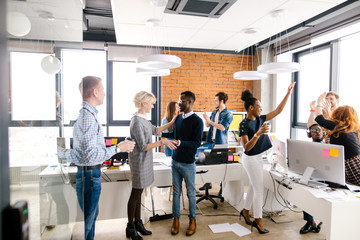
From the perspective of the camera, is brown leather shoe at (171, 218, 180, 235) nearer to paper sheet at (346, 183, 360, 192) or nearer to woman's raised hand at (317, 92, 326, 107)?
Result: paper sheet at (346, 183, 360, 192)

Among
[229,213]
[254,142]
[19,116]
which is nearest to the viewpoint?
[19,116]

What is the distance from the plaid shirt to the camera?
172 centimetres

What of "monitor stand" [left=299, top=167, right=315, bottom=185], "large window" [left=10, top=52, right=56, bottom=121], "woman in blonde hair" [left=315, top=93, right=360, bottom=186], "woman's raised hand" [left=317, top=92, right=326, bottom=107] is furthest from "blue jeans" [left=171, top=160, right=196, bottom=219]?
"woman's raised hand" [left=317, top=92, right=326, bottom=107]

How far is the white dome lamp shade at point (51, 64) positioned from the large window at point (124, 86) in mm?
4526

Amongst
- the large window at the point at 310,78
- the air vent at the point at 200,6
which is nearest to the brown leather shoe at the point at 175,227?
the air vent at the point at 200,6

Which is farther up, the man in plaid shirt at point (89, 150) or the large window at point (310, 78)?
the large window at point (310, 78)

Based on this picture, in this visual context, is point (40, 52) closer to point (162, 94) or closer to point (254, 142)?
point (254, 142)

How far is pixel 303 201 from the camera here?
245 centimetres

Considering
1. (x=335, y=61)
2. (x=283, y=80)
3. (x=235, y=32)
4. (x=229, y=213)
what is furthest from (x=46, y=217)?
(x=283, y=80)

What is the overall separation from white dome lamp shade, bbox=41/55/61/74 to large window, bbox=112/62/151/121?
4.53m

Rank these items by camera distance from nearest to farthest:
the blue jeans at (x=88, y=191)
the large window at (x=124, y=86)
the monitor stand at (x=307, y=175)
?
the blue jeans at (x=88, y=191) → the monitor stand at (x=307, y=175) → the large window at (x=124, y=86)

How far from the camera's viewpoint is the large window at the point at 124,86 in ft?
18.8

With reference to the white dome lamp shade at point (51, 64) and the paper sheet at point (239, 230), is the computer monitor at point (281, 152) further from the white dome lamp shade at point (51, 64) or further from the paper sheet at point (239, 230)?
the white dome lamp shade at point (51, 64)

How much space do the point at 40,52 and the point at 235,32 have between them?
3.86 meters
